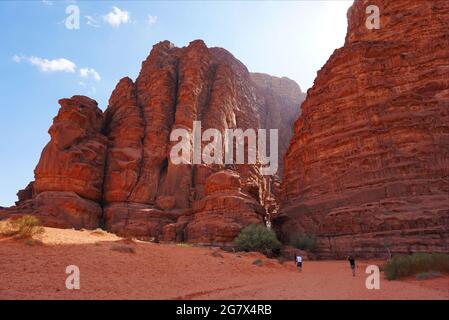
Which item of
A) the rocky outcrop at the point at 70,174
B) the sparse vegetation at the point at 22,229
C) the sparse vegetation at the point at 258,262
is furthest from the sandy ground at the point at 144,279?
the rocky outcrop at the point at 70,174

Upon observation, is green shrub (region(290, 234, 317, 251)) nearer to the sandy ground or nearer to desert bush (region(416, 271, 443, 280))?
the sandy ground

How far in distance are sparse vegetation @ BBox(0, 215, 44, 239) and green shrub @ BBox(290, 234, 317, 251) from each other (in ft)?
67.4

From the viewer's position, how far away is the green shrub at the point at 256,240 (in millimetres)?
27734

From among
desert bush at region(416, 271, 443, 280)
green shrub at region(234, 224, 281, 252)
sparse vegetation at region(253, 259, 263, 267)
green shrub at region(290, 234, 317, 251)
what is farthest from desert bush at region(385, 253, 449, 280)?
green shrub at region(234, 224, 281, 252)

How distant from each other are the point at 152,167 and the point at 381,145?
29.1 m

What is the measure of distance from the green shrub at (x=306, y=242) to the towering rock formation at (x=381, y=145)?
0.70 metres

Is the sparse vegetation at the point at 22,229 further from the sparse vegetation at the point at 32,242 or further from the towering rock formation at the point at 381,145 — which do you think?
the towering rock formation at the point at 381,145

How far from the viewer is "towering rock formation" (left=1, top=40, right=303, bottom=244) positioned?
3500 cm

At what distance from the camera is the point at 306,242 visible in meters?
29.0

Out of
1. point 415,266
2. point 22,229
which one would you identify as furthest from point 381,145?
point 22,229

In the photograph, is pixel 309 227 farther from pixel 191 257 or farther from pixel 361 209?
pixel 191 257

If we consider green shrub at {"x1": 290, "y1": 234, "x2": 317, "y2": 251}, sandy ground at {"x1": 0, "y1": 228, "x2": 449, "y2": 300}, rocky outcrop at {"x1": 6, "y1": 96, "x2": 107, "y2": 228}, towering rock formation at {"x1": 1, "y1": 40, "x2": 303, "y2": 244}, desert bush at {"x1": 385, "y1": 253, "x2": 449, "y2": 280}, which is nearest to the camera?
sandy ground at {"x1": 0, "y1": 228, "x2": 449, "y2": 300}
